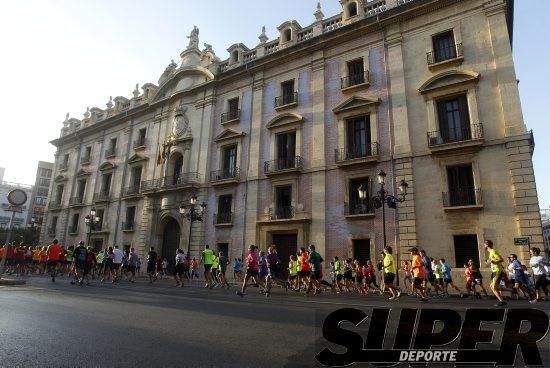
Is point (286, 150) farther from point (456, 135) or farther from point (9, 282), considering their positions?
point (9, 282)

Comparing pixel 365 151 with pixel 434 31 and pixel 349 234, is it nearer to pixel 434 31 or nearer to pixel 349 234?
pixel 349 234

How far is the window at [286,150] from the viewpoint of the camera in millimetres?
20156

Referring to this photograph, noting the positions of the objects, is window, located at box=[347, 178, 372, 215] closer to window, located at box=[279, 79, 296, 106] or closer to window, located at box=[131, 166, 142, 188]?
window, located at box=[279, 79, 296, 106]

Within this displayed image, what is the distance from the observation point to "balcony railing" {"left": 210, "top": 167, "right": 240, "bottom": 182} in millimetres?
21844

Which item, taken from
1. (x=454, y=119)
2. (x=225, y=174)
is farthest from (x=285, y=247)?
(x=454, y=119)

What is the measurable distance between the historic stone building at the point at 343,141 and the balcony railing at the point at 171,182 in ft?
0.31

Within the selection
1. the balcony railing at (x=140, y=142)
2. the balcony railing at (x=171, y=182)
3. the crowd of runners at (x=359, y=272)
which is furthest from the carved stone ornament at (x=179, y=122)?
the crowd of runners at (x=359, y=272)

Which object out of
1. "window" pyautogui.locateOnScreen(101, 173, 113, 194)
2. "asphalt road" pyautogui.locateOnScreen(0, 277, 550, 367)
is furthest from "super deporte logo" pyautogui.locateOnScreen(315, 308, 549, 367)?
"window" pyautogui.locateOnScreen(101, 173, 113, 194)

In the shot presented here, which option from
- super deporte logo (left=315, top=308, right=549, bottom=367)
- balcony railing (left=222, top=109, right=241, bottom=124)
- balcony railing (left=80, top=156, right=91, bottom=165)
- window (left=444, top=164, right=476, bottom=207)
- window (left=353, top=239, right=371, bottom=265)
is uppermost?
balcony railing (left=222, top=109, right=241, bottom=124)

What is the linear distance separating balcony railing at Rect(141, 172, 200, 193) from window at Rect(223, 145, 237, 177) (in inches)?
81.4

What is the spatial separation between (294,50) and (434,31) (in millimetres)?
7879

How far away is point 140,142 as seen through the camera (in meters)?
28.6

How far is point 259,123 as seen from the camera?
22.1 meters

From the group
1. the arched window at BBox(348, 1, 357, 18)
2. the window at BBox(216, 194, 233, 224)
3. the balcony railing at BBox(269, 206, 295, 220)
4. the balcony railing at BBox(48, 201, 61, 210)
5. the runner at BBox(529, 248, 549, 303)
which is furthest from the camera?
the balcony railing at BBox(48, 201, 61, 210)
